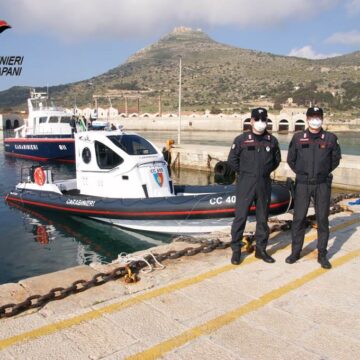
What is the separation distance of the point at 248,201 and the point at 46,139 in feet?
88.5

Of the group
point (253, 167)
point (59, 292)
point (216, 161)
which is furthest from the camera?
point (216, 161)

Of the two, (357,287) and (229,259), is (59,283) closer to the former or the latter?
(229,259)

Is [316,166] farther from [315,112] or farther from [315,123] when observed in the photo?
[315,112]

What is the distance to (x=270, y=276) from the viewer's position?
16.3 ft

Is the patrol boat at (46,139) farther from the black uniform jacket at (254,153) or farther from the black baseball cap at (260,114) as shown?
the black baseball cap at (260,114)

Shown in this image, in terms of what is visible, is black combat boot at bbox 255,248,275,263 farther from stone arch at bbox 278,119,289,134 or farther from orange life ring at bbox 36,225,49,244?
stone arch at bbox 278,119,289,134

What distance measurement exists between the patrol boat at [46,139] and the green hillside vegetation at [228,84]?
239ft

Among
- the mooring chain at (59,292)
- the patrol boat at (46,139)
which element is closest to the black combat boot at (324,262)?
the mooring chain at (59,292)

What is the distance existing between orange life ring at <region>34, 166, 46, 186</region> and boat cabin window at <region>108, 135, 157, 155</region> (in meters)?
3.80

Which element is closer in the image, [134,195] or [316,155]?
[316,155]

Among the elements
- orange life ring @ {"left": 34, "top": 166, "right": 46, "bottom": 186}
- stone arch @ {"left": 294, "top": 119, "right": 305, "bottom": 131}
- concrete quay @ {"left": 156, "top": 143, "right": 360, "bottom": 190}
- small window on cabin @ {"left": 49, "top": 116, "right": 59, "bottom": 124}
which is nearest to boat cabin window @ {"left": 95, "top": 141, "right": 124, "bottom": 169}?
orange life ring @ {"left": 34, "top": 166, "right": 46, "bottom": 186}

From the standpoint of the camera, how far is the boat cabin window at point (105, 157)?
1185 centimetres

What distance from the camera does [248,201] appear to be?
17.5 ft

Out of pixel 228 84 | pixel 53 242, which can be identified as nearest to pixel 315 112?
pixel 53 242
